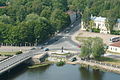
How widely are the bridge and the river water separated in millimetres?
2598

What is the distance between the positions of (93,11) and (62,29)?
63.6 ft

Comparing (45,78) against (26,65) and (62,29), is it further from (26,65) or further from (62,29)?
(62,29)

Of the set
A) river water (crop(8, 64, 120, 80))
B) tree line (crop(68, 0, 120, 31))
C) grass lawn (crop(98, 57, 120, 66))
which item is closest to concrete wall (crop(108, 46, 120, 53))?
grass lawn (crop(98, 57, 120, 66))

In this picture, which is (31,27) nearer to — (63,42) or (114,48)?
(63,42)

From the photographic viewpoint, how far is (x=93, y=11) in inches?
4621

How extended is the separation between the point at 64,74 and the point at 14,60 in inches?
490

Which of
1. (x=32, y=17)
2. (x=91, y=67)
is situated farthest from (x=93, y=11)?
(x=91, y=67)

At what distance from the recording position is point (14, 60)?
222 ft

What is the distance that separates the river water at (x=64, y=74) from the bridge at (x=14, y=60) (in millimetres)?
2598

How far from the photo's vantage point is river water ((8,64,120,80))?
6125cm

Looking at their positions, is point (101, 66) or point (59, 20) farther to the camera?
point (59, 20)

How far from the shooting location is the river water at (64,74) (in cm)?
6125

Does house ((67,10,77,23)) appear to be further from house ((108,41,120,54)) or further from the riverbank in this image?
the riverbank

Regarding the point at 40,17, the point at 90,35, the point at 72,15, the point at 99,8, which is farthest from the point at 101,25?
the point at 40,17
